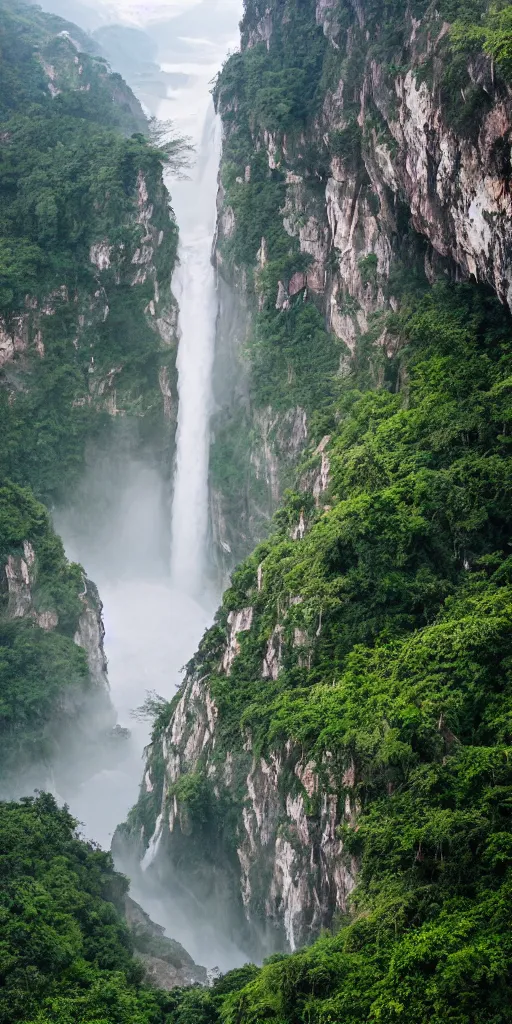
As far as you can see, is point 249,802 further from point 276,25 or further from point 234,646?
point 276,25

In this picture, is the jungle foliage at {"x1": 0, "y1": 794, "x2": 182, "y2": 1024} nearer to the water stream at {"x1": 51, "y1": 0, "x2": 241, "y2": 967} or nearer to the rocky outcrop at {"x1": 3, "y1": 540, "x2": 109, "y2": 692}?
the rocky outcrop at {"x1": 3, "y1": 540, "x2": 109, "y2": 692}

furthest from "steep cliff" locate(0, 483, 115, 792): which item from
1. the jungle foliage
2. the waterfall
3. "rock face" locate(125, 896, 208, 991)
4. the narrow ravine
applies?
"rock face" locate(125, 896, 208, 991)

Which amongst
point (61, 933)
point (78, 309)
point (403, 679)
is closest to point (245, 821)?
point (61, 933)

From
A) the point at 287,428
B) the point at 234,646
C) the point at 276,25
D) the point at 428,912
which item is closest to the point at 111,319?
the point at 287,428

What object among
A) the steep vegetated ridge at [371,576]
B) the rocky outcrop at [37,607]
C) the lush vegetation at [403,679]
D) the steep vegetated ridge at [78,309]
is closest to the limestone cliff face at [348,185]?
the steep vegetated ridge at [371,576]

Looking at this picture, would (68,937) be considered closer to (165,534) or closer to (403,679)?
(403,679)

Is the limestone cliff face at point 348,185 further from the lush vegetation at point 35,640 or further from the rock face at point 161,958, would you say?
the rock face at point 161,958

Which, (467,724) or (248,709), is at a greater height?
(248,709)
